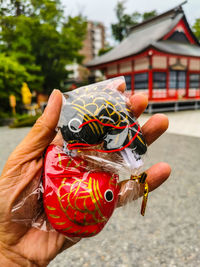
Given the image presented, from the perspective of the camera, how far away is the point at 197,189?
3.44 metres

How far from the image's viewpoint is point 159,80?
11.5m

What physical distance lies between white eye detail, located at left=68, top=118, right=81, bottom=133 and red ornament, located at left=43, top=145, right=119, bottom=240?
17 cm

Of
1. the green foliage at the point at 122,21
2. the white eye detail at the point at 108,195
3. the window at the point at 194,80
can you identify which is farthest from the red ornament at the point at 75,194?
the green foliage at the point at 122,21

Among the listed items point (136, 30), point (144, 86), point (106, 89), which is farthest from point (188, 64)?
point (106, 89)

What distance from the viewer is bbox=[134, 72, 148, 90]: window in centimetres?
1141

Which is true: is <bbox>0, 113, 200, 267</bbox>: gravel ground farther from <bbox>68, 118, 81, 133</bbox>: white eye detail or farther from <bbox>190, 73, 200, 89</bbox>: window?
<bbox>190, 73, 200, 89</bbox>: window

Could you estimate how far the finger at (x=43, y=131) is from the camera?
1.00 meters

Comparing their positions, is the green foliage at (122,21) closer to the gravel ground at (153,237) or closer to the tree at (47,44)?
the tree at (47,44)

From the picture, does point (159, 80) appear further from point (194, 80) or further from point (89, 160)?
point (89, 160)

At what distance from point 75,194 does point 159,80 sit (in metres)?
11.6

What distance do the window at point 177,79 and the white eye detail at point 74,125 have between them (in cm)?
1220

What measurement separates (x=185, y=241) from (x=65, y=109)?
7.23ft

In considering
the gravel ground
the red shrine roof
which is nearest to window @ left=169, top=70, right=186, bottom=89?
the red shrine roof

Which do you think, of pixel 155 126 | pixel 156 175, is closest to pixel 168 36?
pixel 155 126
